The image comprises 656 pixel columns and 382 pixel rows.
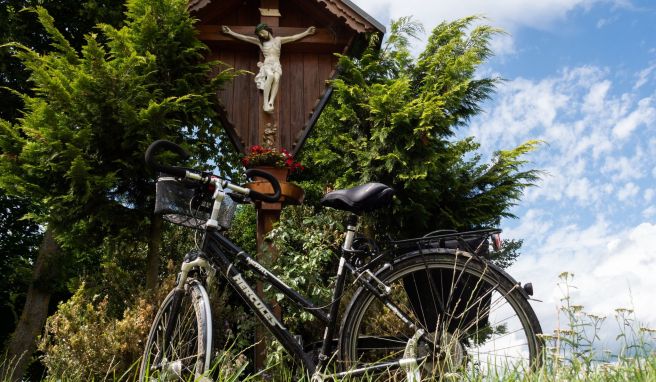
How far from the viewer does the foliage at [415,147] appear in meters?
5.78

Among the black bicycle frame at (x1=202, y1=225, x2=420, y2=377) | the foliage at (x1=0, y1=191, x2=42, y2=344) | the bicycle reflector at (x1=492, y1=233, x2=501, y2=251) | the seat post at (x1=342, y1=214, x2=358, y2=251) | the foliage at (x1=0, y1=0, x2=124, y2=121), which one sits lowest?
the black bicycle frame at (x1=202, y1=225, x2=420, y2=377)

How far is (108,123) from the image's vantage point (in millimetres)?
5363

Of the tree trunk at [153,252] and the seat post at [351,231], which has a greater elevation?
the tree trunk at [153,252]

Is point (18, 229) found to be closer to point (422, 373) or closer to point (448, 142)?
point (448, 142)

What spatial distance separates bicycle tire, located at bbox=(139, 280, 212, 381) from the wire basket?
319 mm

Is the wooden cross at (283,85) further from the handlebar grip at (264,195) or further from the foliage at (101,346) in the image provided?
the handlebar grip at (264,195)

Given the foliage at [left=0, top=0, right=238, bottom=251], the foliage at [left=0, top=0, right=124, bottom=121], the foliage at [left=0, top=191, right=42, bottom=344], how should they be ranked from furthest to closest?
the foliage at [left=0, top=191, right=42, bottom=344] → the foliage at [left=0, top=0, right=124, bottom=121] → the foliage at [left=0, top=0, right=238, bottom=251]

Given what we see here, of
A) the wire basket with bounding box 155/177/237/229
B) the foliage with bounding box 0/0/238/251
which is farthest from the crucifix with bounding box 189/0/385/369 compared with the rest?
the wire basket with bounding box 155/177/237/229

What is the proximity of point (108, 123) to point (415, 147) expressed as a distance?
2917mm

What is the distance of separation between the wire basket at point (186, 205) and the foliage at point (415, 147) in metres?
2.92

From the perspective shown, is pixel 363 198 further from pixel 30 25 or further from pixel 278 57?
pixel 30 25

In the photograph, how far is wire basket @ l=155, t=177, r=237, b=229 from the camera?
2873 mm

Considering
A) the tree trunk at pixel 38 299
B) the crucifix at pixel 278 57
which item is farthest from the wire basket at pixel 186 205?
the tree trunk at pixel 38 299

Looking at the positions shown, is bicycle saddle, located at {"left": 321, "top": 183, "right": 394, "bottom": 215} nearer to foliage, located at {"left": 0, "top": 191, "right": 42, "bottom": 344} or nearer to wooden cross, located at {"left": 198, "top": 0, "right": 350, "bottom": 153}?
wooden cross, located at {"left": 198, "top": 0, "right": 350, "bottom": 153}
